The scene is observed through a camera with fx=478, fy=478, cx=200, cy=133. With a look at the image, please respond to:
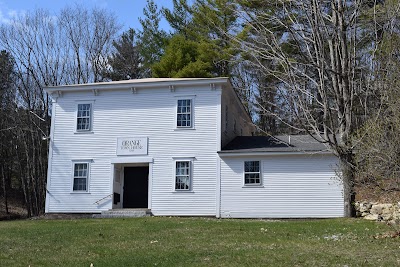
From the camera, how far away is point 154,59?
3725 centimetres

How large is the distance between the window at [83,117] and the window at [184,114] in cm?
431

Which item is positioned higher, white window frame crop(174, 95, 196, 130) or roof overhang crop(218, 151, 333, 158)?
white window frame crop(174, 95, 196, 130)

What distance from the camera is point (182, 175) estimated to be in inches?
825

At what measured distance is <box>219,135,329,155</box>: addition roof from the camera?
20.0 meters

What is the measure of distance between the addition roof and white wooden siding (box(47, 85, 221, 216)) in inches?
47.7

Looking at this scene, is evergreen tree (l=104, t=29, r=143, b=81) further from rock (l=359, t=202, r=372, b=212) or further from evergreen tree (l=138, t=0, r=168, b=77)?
rock (l=359, t=202, r=372, b=212)

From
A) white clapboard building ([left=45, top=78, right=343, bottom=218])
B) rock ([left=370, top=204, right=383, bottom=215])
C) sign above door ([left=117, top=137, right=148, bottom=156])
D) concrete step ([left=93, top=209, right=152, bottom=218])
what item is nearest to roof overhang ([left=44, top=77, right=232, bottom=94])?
white clapboard building ([left=45, top=78, right=343, bottom=218])

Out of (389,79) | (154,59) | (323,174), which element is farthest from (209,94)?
(154,59)

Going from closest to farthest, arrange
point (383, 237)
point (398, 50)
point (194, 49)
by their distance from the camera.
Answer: point (383, 237) → point (398, 50) → point (194, 49)

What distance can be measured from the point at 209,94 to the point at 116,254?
1216cm

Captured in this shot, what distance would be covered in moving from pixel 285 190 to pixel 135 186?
6.99 meters

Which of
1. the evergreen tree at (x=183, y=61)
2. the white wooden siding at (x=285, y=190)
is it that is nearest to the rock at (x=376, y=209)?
the white wooden siding at (x=285, y=190)

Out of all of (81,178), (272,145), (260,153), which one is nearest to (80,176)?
(81,178)

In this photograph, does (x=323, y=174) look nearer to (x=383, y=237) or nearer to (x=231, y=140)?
(x=231, y=140)
